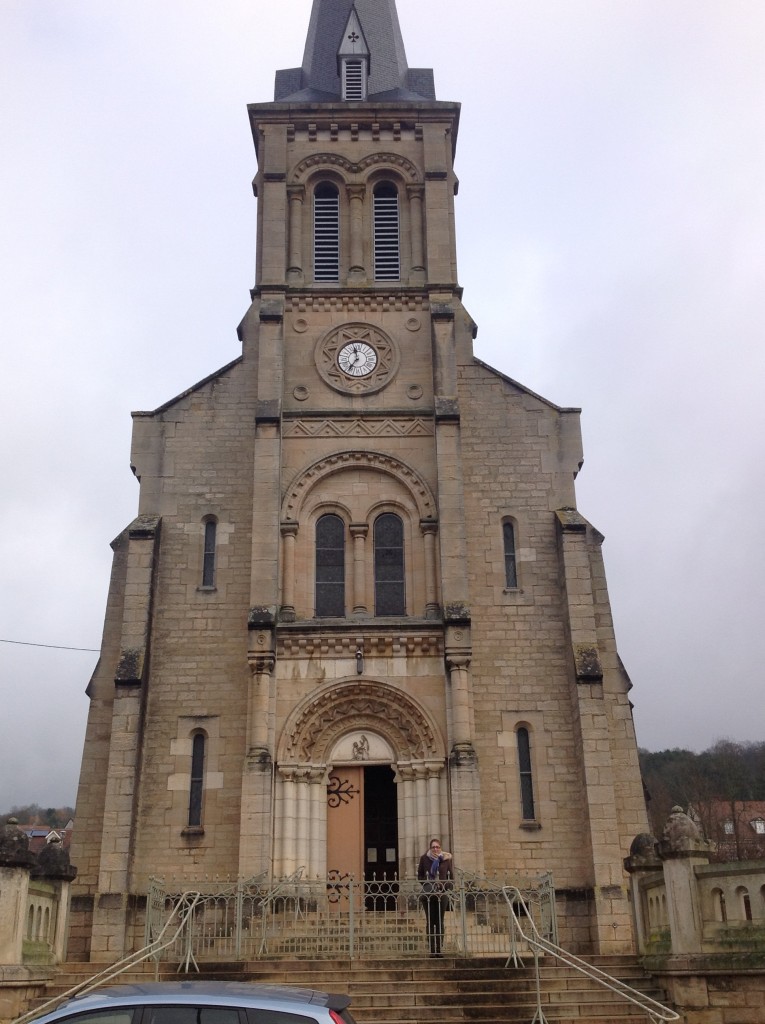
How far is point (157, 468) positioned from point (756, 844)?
4721cm

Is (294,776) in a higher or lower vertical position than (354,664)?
lower

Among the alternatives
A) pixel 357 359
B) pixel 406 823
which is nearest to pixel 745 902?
pixel 406 823

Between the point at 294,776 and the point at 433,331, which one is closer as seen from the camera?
the point at 294,776

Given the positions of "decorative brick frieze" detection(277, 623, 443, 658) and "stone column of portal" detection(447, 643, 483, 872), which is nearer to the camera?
"stone column of portal" detection(447, 643, 483, 872)

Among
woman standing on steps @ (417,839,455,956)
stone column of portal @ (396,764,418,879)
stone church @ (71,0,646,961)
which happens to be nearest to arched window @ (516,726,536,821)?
stone church @ (71,0,646,961)

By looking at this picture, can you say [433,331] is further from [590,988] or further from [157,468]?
[590,988]

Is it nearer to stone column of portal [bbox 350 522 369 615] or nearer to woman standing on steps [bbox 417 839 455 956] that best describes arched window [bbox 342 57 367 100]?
stone column of portal [bbox 350 522 369 615]

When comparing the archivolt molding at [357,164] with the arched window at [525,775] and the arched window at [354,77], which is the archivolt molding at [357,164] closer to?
the arched window at [354,77]

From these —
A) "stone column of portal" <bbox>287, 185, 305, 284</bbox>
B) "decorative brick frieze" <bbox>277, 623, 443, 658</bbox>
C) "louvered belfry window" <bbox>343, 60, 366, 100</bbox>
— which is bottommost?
"decorative brick frieze" <bbox>277, 623, 443, 658</bbox>

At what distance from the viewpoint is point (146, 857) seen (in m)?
20.6

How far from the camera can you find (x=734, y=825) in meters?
56.0

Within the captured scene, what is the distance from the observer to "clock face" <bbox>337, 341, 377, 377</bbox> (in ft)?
81.8

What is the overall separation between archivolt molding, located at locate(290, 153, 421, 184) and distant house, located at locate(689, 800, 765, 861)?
39.8 metres

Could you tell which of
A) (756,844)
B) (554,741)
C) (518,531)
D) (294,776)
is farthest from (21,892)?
(756,844)
